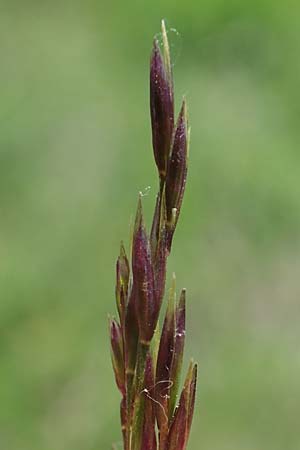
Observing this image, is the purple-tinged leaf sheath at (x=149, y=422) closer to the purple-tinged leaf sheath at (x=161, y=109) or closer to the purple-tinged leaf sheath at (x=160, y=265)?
the purple-tinged leaf sheath at (x=160, y=265)

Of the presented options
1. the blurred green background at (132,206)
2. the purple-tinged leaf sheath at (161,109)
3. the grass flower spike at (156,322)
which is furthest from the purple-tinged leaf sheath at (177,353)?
the blurred green background at (132,206)

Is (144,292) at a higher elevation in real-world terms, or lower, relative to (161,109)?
lower

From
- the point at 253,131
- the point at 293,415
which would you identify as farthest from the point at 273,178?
the point at 293,415

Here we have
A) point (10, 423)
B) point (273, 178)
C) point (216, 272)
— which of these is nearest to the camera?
point (10, 423)

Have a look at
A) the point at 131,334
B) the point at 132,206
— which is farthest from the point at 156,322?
the point at 132,206

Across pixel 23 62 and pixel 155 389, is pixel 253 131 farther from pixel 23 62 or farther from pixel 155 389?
pixel 155 389

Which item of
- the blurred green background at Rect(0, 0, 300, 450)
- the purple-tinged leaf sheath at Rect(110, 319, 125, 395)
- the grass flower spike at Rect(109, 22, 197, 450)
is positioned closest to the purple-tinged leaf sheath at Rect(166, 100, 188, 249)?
the grass flower spike at Rect(109, 22, 197, 450)

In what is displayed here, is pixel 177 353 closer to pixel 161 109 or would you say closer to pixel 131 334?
pixel 131 334
